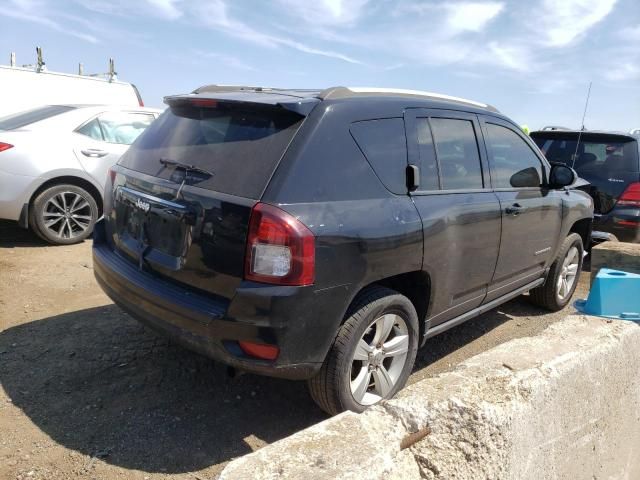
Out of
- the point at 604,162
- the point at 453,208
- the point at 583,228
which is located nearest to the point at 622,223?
the point at 604,162

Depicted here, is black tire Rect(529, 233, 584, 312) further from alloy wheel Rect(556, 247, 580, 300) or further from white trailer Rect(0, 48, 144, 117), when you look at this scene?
white trailer Rect(0, 48, 144, 117)

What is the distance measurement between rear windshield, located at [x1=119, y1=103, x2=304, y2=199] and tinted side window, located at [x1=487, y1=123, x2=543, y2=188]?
1863 millimetres

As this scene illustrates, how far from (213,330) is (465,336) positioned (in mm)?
2626

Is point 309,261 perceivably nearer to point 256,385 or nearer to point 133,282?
point 133,282

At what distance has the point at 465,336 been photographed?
438cm

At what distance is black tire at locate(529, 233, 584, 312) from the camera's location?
481 centimetres

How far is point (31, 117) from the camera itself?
615cm

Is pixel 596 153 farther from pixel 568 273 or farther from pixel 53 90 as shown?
pixel 53 90

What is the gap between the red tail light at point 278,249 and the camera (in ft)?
7.62

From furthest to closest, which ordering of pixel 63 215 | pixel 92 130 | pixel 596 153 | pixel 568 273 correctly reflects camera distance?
1. pixel 596 153
2. pixel 92 130
3. pixel 63 215
4. pixel 568 273

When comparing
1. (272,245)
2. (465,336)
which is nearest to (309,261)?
(272,245)

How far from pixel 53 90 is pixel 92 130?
19.2 ft

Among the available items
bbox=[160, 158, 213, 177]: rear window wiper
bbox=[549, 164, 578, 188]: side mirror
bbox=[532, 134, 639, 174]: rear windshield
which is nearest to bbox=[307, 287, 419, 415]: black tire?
bbox=[160, 158, 213, 177]: rear window wiper

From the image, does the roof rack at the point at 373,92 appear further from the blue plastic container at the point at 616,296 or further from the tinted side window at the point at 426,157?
the blue plastic container at the point at 616,296
